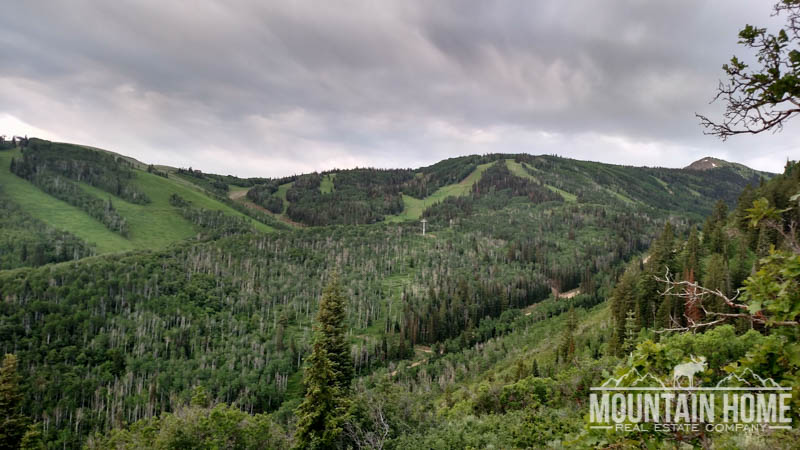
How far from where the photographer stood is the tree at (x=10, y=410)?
34406 mm

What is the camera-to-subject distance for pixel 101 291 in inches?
6732

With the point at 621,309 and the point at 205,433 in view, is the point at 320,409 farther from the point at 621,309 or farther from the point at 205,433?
the point at 621,309

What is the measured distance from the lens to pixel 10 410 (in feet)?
118

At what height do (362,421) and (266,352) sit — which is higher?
(362,421)

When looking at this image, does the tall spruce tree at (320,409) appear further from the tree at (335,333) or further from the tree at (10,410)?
the tree at (10,410)

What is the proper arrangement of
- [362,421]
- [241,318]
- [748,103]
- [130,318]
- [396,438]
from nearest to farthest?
[748,103], [396,438], [362,421], [130,318], [241,318]

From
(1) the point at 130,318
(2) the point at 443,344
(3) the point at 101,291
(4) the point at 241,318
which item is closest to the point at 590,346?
(2) the point at 443,344

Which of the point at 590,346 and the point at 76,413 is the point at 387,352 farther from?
the point at 76,413

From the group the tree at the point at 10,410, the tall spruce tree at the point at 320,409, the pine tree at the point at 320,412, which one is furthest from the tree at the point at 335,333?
the tree at the point at 10,410

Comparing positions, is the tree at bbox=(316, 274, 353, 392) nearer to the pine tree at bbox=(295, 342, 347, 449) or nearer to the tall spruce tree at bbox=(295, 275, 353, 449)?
the tall spruce tree at bbox=(295, 275, 353, 449)

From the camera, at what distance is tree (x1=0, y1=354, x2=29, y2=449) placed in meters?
34.4

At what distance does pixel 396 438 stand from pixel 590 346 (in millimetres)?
75995

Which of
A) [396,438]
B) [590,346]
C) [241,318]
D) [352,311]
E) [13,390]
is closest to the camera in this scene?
[396,438]

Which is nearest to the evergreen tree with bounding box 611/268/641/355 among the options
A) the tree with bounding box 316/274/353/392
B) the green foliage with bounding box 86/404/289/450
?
the tree with bounding box 316/274/353/392
